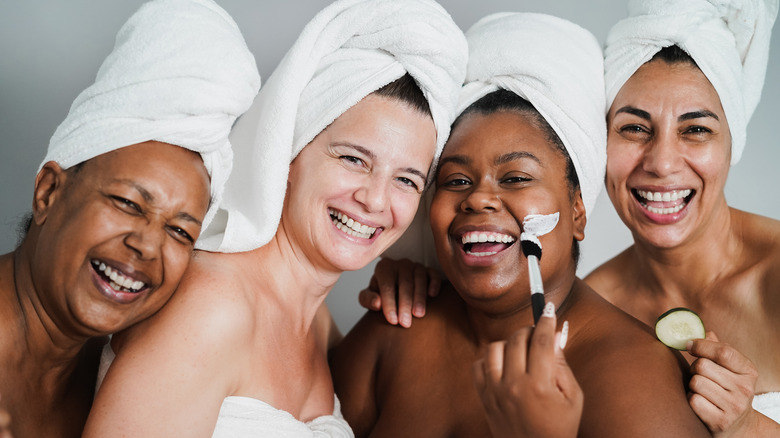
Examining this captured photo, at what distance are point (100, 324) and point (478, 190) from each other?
109 centimetres

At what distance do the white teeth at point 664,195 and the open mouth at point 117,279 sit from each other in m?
1.66

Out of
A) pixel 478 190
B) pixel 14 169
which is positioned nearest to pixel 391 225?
pixel 478 190

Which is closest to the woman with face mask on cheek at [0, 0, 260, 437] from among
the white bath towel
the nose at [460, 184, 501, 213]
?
the nose at [460, 184, 501, 213]

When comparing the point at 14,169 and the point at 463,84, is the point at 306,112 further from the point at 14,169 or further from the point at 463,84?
the point at 14,169

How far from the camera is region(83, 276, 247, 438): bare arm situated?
1.56 meters

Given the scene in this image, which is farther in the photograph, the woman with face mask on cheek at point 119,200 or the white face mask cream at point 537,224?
the white face mask cream at point 537,224

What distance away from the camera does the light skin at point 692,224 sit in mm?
2410

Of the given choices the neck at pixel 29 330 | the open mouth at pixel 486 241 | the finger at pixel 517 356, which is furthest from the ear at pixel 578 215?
the neck at pixel 29 330

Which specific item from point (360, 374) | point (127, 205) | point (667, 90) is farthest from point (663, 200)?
point (127, 205)

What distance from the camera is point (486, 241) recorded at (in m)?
2.14

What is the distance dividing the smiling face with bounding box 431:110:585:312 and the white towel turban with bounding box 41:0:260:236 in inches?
27.3

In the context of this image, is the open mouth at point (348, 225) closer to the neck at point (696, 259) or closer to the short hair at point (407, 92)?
the short hair at point (407, 92)

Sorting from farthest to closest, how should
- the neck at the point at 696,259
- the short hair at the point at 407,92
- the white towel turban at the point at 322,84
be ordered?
the neck at the point at 696,259 → the short hair at the point at 407,92 → the white towel turban at the point at 322,84

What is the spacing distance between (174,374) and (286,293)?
1.73 feet
